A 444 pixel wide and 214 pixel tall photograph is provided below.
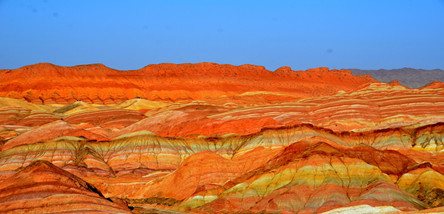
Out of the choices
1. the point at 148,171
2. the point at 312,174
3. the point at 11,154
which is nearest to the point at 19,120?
the point at 11,154

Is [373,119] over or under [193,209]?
over

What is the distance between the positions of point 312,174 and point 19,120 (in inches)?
3980

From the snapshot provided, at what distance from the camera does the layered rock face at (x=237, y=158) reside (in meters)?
71.2

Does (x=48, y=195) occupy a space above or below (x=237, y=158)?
below

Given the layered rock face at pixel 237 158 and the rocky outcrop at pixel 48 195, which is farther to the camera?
the layered rock face at pixel 237 158

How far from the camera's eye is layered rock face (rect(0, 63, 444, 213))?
71.2 meters

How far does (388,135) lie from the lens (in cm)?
10906

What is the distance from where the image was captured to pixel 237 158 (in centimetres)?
10325

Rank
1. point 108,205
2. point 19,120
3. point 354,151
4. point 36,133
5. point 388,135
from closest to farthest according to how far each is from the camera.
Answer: point 108,205, point 354,151, point 388,135, point 36,133, point 19,120

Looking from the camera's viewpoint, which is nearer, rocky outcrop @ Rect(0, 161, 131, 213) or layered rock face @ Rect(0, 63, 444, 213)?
rocky outcrop @ Rect(0, 161, 131, 213)

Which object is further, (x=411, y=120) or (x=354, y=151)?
(x=411, y=120)

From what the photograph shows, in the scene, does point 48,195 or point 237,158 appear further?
point 237,158

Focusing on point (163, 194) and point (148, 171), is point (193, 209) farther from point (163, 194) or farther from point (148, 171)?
point (148, 171)

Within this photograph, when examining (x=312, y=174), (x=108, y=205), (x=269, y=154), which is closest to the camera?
(x=108, y=205)
